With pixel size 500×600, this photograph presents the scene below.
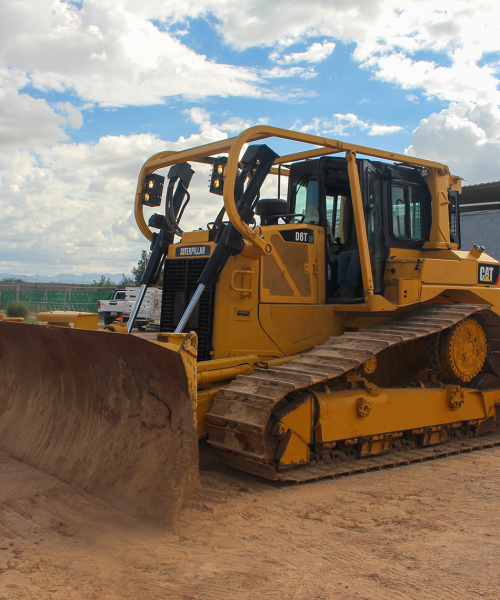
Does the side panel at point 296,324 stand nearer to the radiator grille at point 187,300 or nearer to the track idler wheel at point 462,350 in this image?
the radiator grille at point 187,300

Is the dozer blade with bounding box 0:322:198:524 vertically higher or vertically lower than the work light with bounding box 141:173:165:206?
lower

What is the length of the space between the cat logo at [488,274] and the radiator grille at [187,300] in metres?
3.65

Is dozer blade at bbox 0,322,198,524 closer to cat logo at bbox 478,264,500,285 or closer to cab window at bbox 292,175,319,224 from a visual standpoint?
cab window at bbox 292,175,319,224

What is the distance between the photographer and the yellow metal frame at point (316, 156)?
5.20 m

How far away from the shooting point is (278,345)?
609cm

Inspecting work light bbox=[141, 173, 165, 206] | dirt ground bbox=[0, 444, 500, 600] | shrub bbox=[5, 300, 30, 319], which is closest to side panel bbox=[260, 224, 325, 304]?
work light bbox=[141, 173, 165, 206]

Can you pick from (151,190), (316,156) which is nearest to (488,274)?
(316,156)

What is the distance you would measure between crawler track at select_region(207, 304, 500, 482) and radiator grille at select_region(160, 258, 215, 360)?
771 millimetres

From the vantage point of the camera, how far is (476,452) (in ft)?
21.1

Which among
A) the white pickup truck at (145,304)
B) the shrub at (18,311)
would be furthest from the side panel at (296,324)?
the shrub at (18,311)

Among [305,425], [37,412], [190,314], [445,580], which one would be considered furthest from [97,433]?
[445,580]

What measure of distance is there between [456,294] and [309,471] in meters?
3.29

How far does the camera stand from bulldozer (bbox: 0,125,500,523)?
4535 millimetres

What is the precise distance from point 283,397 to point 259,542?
4.80 feet
